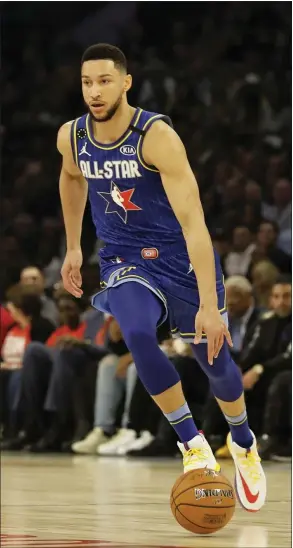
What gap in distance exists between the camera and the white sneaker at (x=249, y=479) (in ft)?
22.4

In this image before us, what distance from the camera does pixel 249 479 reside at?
685 cm

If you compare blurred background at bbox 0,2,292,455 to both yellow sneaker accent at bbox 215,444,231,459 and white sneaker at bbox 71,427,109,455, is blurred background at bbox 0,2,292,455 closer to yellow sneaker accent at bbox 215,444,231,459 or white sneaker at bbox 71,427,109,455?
white sneaker at bbox 71,427,109,455

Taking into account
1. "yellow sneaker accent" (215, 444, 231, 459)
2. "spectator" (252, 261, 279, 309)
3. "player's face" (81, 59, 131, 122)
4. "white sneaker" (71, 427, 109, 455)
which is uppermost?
"player's face" (81, 59, 131, 122)

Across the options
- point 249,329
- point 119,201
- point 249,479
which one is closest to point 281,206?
point 249,329

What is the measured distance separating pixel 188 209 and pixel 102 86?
70 centimetres

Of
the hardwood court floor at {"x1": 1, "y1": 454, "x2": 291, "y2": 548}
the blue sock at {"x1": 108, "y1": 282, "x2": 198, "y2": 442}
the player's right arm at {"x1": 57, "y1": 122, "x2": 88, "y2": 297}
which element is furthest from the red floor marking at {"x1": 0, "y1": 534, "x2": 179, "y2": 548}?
the player's right arm at {"x1": 57, "y1": 122, "x2": 88, "y2": 297}

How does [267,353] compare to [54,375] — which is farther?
[54,375]

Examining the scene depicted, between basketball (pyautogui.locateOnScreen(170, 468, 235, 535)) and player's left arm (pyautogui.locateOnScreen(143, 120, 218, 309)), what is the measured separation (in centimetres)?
83

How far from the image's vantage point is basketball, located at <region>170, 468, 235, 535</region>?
20.2 feet

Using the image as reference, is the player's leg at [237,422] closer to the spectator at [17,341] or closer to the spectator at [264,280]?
the spectator at [264,280]

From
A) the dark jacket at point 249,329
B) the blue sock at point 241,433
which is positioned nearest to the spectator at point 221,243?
the dark jacket at point 249,329

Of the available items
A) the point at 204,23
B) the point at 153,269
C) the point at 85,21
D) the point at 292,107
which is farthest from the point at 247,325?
the point at 85,21

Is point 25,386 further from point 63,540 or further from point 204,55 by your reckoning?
point 63,540

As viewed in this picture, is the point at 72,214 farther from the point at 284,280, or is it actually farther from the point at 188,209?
the point at 284,280
